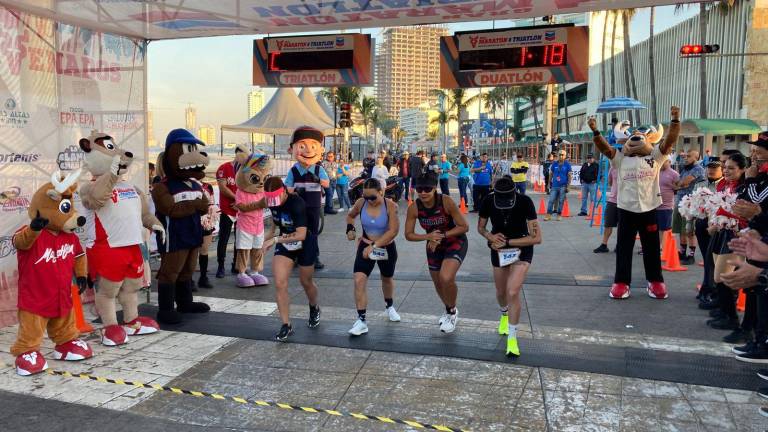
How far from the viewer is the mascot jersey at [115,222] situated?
541 centimetres

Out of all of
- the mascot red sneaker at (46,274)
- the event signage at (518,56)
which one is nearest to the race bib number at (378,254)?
the mascot red sneaker at (46,274)

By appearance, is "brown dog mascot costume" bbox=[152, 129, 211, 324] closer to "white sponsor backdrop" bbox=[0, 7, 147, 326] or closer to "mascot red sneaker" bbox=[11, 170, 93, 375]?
"mascot red sneaker" bbox=[11, 170, 93, 375]

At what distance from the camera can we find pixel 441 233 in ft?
17.9

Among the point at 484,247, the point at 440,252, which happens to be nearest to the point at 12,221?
the point at 440,252

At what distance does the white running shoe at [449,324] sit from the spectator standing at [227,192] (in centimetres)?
363

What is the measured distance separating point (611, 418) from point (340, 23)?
5.87 meters

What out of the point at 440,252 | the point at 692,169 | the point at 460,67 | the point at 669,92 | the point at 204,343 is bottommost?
the point at 204,343

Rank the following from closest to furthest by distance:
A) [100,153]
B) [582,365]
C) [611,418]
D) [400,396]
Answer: [611,418] → [400,396] → [582,365] → [100,153]

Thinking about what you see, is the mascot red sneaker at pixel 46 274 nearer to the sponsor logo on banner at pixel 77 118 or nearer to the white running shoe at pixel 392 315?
the sponsor logo on banner at pixel 77 118

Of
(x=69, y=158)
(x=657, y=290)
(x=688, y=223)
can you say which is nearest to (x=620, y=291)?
(x=657, y=290)

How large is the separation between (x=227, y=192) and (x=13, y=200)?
2.60 metres

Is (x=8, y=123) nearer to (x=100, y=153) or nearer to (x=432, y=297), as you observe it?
(x=100, y=153)

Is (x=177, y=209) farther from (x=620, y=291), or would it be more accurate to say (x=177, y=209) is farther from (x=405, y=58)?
(x=405, y=58)

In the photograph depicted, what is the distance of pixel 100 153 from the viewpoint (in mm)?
5398
